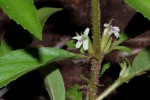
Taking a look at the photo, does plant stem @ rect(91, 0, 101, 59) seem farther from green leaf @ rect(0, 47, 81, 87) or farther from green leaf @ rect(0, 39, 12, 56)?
green leaf @ rect(0, 39, 12, 56)

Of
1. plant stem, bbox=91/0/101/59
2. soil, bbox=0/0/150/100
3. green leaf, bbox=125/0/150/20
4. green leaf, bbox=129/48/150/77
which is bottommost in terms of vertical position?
soil, bbox=0/0/150/100

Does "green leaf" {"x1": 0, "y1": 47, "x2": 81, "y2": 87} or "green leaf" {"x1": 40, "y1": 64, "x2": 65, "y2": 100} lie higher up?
"green leaf" {"x1": 0, "y1": 47, "x2": 81, "y2": 87}

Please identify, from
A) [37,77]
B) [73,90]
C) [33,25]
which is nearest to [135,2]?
[33,25]

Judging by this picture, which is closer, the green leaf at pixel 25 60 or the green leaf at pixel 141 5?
the green leaf at pixel 141 5

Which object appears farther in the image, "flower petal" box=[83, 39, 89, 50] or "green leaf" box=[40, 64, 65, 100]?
→ "green leaf" box=[40, 64, 65, 100]

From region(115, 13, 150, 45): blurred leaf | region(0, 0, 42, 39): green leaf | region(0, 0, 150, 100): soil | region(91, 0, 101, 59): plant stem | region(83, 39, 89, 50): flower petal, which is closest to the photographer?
region(0, 0, 42, 39): green leaf

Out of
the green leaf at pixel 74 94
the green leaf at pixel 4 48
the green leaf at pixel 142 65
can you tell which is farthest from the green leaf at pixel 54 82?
the green leaf at pixel 142 65

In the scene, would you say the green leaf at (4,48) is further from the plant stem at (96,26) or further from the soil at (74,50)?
the soil at (74,50)

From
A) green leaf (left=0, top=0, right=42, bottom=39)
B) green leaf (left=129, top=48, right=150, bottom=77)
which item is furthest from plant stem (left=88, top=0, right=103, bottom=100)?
green leaf (left=0, top=0, right=42, bottom=39)
